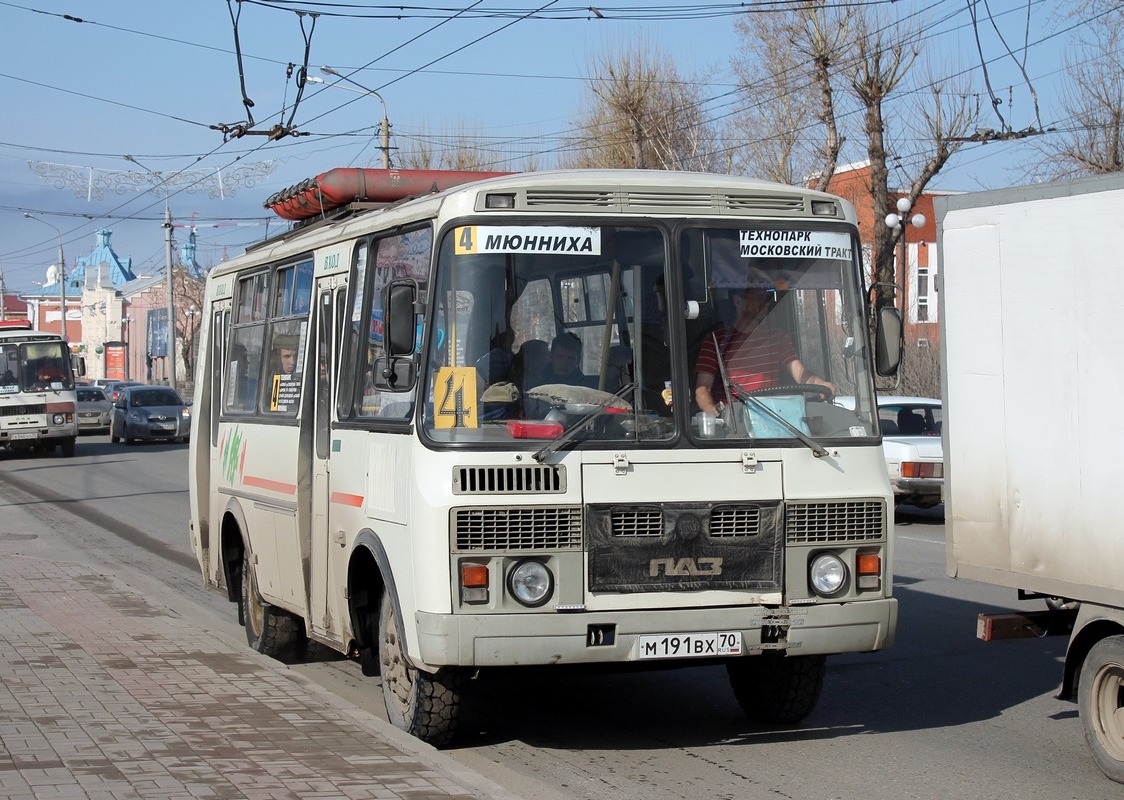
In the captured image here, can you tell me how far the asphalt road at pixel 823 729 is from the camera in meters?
6.58

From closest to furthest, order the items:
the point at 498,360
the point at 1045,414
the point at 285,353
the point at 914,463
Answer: the point at 498,360
the point at 1045,414
the point at 285,353
the point at 914,463

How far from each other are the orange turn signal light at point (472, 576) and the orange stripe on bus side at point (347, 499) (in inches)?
49.0

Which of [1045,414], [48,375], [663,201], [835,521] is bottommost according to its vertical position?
[835,521]

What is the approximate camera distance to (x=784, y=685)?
765 centimetres

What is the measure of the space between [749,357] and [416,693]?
2.26 m

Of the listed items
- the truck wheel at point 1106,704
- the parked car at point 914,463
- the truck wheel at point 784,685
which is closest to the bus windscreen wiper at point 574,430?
the truck wheel at point 784,685

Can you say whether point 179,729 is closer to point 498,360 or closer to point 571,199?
point 498,360

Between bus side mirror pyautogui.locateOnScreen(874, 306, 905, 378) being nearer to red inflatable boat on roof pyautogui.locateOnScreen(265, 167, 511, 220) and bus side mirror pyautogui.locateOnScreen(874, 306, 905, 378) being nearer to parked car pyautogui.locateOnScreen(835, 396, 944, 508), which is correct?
red inflatable boat on roof pyautogui.locateOnScreen(265, 167, 511, 220)

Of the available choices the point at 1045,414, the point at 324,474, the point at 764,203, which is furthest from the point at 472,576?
the point at 1045,414

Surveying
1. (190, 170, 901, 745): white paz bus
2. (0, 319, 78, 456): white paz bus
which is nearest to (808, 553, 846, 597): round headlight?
(190, 170, 901, 745): white paz bus

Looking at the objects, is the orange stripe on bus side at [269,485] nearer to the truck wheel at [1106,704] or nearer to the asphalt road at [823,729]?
the asphalt road at [823,729]

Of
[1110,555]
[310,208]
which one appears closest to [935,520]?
[310,208]

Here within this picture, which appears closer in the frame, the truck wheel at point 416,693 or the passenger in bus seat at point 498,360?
the passenger in bus seat at point 498,360

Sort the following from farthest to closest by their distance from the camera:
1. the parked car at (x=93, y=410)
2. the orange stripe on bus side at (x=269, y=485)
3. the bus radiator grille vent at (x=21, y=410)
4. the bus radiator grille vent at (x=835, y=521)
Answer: the parked car at (x=93, y=410), the bus radiator grille vent at (x=21, y=410), the orange stripe on bus side at (x=269, y=485), the bus radiator grille vent at (x=835, y=521)
